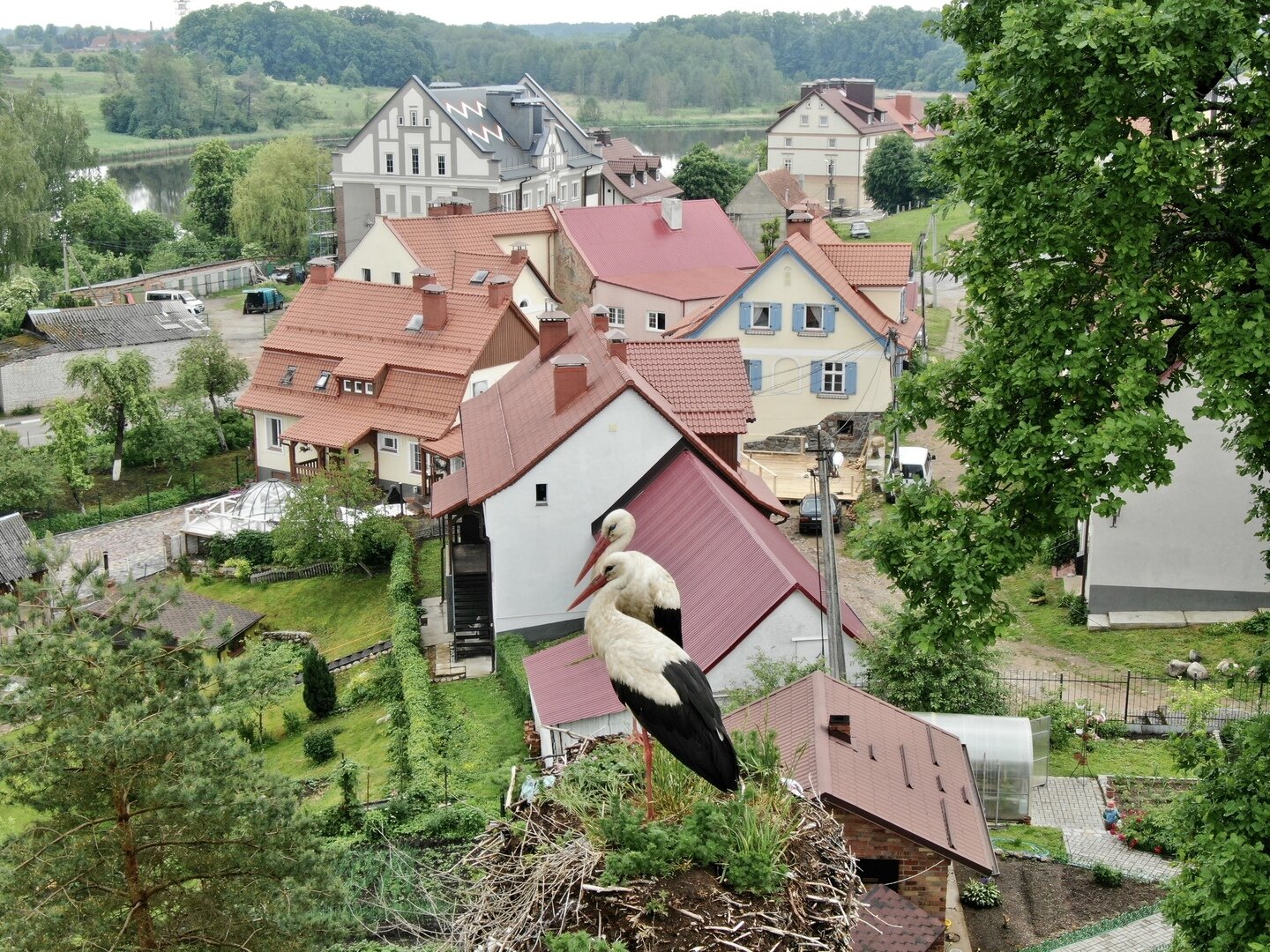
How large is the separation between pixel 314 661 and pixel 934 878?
61.8 ft

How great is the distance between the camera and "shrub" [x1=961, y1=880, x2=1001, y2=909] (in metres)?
21.6

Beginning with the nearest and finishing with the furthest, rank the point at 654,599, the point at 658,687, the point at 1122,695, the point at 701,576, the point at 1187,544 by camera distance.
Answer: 1. the point at 658,687
2. the point at 654,599
3. the point at 701,576
4. the point at 1122,695
5. the point at 1187,544

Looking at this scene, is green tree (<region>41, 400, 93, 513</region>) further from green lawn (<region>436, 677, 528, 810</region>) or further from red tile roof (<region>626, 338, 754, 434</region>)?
red tile roof (<region>626, 338, 754, 434</region>)

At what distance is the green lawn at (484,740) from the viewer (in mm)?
25328

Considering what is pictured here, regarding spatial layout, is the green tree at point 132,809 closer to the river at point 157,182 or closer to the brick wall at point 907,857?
the brick wall at point 907,857

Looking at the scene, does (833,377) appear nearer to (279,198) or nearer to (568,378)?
(568,378)

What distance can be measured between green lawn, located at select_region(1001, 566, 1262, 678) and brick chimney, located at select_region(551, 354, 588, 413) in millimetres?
11072

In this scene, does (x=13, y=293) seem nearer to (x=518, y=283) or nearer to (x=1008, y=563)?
(x=518, y=283)

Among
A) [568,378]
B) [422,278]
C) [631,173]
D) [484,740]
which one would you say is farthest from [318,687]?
[631,173]

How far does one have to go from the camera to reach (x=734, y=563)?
2762 cm

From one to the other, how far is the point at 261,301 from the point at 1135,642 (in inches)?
2434

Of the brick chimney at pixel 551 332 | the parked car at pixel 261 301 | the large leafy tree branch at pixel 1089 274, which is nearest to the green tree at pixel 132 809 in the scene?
the large leafy tree branch at pixel 1089 274

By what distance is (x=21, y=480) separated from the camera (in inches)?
1900

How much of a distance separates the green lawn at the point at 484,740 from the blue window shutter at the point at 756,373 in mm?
18185
